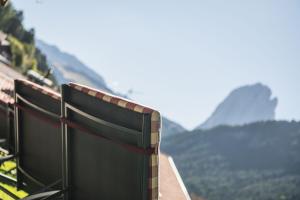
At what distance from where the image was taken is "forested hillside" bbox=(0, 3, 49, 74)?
41688 millimetres

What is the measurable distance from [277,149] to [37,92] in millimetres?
123433

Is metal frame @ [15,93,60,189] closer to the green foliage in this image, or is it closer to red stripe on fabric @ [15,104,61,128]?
red stripe on fabric @ [15,104,61,128]

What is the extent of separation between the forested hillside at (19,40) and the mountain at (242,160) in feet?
165

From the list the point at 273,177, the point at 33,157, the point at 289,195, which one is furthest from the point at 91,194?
the point at 273,177

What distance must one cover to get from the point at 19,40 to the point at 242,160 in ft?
288

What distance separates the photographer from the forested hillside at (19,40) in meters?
41.7

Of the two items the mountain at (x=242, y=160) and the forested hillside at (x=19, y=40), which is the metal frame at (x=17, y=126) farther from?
the mountain at (x=242, y=160)

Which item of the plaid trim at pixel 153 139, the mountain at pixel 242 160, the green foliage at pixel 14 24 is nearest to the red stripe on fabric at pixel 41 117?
the plaid trim at pixel 153 139

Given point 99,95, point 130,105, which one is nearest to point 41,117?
point 99,95

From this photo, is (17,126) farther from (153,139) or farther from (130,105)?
(153,139)

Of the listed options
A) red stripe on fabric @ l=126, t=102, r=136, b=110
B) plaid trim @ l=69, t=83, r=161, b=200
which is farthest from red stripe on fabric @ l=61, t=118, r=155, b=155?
red stripe on fabric @ l=126, t=102, r=136, b=110

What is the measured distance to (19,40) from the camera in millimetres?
57656

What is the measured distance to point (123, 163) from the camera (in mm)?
1687

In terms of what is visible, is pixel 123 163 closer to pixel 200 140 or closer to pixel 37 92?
pixel 37 92
